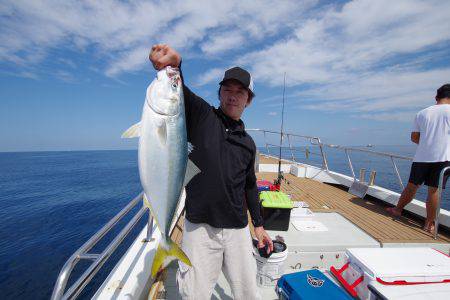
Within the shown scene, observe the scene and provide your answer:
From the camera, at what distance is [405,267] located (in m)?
2.55

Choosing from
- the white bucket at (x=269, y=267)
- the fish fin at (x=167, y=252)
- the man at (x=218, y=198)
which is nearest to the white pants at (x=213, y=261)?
the man at (x=218, y=198)

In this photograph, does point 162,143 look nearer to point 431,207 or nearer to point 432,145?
point 432,145

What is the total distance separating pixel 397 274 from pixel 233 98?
2457 mm

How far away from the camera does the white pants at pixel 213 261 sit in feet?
6.91

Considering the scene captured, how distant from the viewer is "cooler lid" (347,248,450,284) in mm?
2438

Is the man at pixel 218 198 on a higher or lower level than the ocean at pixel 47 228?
higher

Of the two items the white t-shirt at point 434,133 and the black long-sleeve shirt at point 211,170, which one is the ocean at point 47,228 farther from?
the black long-sleeve shirt at point 211,170

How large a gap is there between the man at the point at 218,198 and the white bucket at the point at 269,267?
0.88m

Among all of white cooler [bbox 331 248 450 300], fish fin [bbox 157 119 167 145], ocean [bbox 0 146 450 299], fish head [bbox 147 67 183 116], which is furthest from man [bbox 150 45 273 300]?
ocean [bbox 0 146 450 299]

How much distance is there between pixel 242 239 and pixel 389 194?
19.4 feet

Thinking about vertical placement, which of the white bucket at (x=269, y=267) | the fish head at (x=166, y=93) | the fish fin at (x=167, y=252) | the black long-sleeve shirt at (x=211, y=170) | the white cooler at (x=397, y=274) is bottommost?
the white bucket at (x=269, y=267)

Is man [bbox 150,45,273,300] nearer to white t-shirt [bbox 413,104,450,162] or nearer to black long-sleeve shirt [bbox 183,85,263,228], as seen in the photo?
black long-sleeve shirt [bbox 183,85,263,228]

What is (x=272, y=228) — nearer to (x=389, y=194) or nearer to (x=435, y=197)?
(x=435, y=197)

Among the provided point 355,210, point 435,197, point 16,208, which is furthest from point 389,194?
point 16,208
